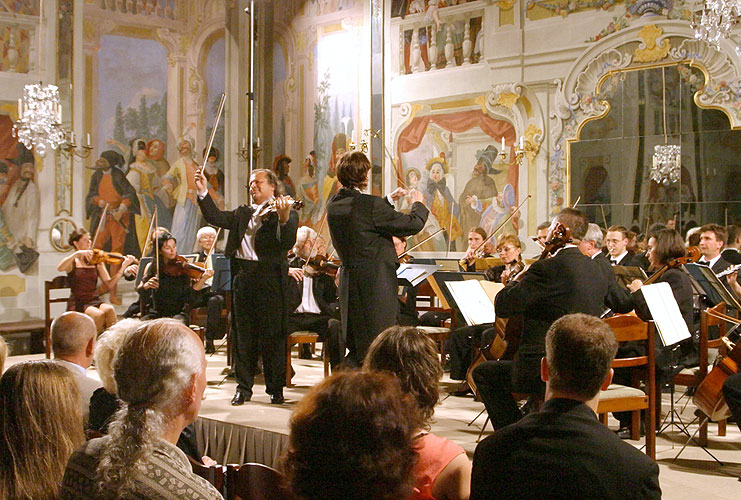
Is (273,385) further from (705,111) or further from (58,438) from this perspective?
(705,111)

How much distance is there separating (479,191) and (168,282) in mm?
4842

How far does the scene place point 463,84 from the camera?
11023 mm

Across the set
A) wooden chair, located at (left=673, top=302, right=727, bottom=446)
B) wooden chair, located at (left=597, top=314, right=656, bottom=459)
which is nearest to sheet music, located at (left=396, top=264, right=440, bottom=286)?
wooden chair, located at (left=673, top=302, right=727, bottom=446)

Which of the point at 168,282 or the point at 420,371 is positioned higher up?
the point at 168,282

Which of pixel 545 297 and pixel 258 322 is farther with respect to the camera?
pixel 258 322

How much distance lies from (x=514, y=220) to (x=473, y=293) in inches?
221

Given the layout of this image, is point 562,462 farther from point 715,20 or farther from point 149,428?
point 715,20

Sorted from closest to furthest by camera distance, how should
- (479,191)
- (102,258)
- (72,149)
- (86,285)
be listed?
(86,285) < (102,258) < (72,149) < (479,191)

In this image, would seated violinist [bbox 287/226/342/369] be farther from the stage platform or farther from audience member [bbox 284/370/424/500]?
audience member [bbox 284/370/424/500]

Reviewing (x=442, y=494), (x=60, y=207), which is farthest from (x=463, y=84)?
(x=442, y=494)

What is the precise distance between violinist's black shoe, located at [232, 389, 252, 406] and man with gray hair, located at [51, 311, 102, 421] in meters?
2.19

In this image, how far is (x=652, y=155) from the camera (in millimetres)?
9516

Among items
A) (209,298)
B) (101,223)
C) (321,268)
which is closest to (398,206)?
(209,298)

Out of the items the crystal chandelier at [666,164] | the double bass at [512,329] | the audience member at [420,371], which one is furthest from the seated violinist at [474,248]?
the audience member at [420,371]
